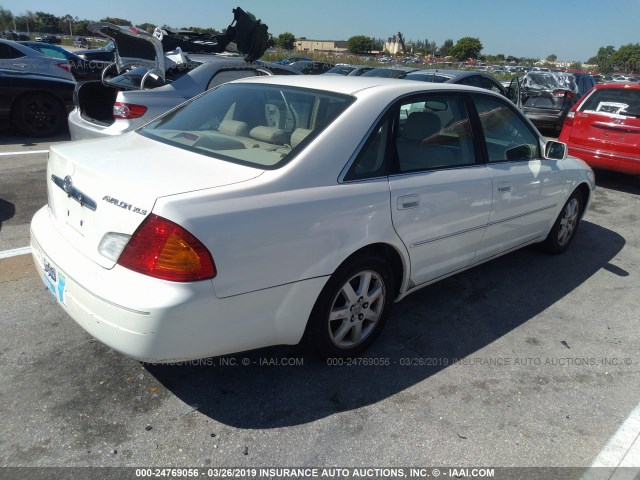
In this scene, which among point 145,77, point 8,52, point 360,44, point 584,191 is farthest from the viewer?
point 360,44

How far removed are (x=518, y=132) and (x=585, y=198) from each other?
1.52 meters

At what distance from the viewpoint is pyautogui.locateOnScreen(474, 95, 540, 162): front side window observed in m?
3.70

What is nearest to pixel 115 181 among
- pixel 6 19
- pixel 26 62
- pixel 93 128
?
pixel 93 128

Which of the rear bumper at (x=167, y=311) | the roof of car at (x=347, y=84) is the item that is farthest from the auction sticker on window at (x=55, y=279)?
the roof of car at (x=347, y=84)

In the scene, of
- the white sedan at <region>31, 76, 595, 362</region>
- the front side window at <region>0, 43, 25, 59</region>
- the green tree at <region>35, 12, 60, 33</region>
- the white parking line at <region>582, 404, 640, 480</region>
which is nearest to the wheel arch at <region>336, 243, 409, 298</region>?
the white sedan at <region>31, 76, 595, 362</region>

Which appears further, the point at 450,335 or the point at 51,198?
the point at 450,335

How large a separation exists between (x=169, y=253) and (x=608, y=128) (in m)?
7.33

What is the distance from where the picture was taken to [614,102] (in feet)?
24.7

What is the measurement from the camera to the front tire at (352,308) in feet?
8.91

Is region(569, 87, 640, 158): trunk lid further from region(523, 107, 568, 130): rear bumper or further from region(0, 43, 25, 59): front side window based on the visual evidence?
region(0, 43, 25, 59): front side window

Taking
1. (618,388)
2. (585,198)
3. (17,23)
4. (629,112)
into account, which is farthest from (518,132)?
(17,23)

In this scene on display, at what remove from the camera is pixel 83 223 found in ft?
8.13

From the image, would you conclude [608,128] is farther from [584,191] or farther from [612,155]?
[584,191]

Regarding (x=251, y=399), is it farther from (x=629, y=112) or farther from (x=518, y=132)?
(x=629, y=112)
